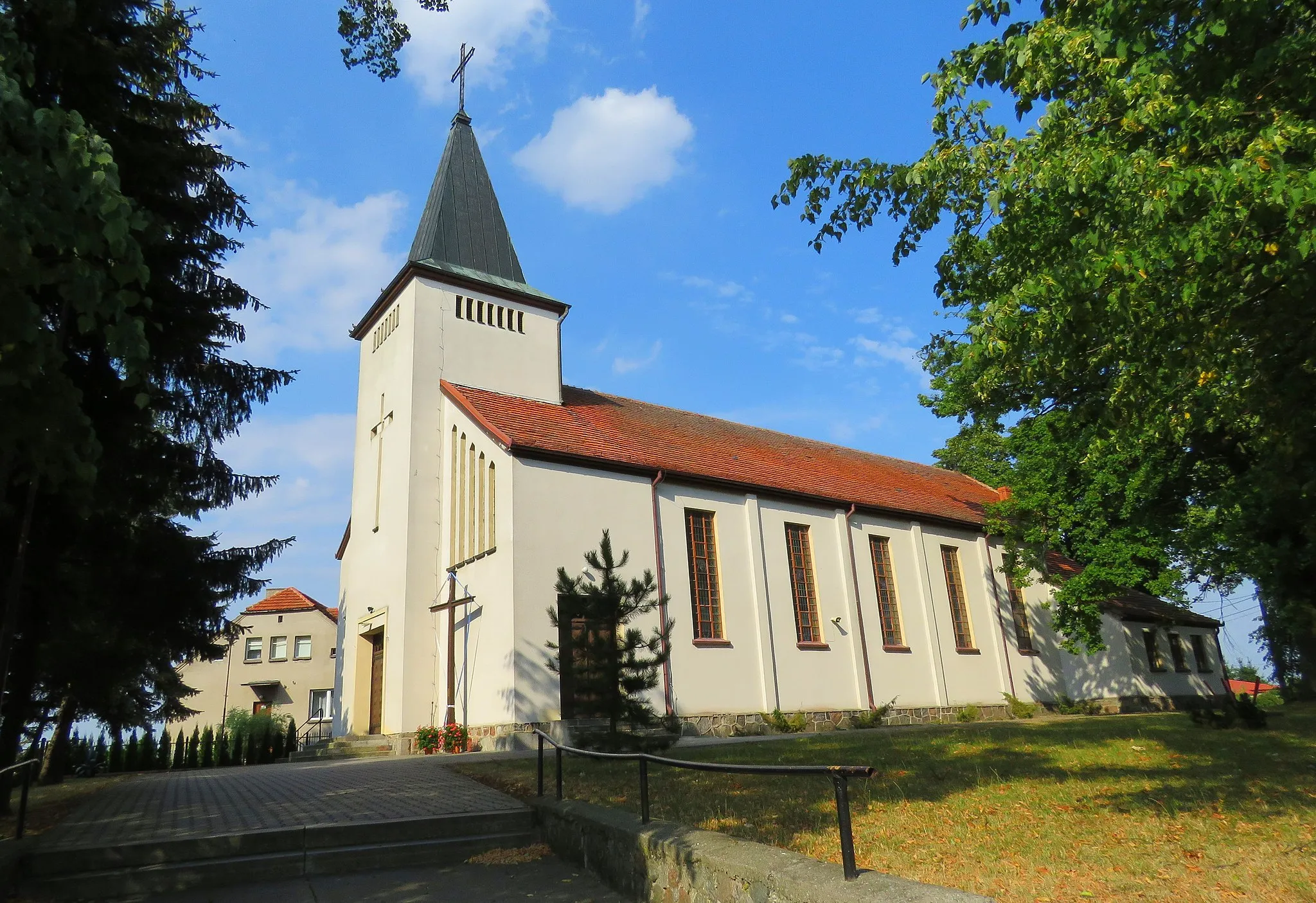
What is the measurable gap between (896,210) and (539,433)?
475 inches

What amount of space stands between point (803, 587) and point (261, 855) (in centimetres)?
1596

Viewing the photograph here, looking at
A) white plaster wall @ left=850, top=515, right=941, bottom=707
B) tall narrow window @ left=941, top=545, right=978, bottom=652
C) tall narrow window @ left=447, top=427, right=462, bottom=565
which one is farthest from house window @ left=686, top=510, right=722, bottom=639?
tall narrow window @ left=941, top=545, right=978, bottom=652

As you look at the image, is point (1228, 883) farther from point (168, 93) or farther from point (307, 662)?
point (307, 662)

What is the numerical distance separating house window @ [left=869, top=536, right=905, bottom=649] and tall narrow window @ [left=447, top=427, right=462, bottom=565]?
11.3 metres

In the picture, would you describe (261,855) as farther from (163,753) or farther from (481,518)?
(163,753)

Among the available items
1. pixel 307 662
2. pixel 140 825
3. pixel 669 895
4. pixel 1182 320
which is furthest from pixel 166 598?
pixel 307 662

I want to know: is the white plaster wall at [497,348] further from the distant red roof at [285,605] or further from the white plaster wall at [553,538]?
the distant red roof at [285,605]

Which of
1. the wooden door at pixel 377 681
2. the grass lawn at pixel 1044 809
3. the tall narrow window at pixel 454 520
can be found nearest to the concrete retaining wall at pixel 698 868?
the grass lawn at pixel 1044 809

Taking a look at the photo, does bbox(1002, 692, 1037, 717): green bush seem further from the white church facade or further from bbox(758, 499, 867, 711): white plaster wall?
bbox(758, 499, 867, 711): white plaster wall

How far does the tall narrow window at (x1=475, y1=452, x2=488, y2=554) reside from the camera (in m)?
18.5

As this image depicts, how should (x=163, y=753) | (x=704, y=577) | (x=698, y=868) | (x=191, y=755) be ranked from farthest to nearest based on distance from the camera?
(x=191, y=755)
(x=163, y=753)
(x=704, y=577)
(x=698, y=868)

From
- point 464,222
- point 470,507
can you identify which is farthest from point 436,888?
point 464,222

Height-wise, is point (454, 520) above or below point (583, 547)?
above

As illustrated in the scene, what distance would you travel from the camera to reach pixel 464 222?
24.6 meters
